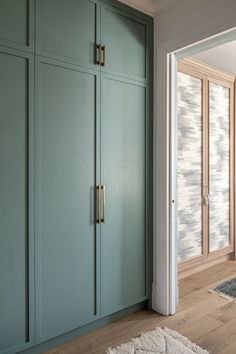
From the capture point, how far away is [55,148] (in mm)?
2018

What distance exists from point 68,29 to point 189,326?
2.42m

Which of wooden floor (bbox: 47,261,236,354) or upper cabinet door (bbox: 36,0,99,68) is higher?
upper cabinet door (bbox: 36,0,99,68)

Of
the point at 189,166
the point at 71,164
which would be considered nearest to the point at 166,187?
the point at 71,164

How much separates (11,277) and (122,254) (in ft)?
2.99

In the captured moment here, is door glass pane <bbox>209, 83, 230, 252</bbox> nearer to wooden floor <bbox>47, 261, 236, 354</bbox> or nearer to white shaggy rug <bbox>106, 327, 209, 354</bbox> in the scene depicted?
wooden floor <bbox>47, 261, 236, 354</bbox>

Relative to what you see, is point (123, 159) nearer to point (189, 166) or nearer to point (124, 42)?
point (124, 42)

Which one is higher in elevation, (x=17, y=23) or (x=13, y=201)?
(x=17, y=23)

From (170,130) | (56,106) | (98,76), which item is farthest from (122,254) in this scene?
(98,76)

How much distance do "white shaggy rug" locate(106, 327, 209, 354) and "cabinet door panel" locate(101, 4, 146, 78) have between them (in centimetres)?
203

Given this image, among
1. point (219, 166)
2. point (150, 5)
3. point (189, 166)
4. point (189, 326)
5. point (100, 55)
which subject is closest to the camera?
point (100, 55)

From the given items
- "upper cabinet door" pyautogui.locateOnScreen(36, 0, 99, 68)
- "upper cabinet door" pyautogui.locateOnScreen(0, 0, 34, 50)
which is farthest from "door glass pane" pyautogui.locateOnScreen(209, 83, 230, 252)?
"upper cabinet door" pyautogui.locateOnScreen(0, 0, 34, 50)

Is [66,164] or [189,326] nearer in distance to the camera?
[66,164]

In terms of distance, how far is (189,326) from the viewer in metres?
2.34

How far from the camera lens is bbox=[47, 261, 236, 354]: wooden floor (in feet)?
6.84
